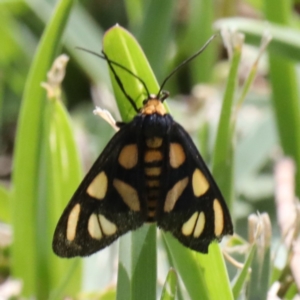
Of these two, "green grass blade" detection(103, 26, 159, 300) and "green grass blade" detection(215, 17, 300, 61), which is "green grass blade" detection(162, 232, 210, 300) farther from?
"green grass blade" detection(215, 17, 300, 61)

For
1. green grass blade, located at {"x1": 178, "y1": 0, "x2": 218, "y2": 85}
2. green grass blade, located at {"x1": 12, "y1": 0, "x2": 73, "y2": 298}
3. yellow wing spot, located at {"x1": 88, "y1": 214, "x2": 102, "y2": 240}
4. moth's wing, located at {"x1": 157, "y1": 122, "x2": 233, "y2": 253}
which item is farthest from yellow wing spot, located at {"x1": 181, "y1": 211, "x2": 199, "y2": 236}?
green grass blade, located at {"x1": 178, "y1": 0, "x2": 218, "y2": 85}

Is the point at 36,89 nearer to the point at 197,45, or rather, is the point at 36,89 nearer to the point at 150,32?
the point at 150,32

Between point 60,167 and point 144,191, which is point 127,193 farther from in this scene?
point 60,167

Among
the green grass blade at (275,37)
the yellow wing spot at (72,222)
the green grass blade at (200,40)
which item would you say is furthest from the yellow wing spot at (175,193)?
the green grass blade at (200,40)

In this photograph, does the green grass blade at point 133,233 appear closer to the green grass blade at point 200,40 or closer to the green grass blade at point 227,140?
the green grass blade at point 227,140

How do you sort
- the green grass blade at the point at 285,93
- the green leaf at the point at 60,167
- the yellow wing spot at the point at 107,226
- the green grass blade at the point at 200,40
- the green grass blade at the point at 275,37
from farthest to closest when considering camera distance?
1. the green grass blade at the point at 200,40
2. the green grass blade at the point at 285,93
3. the green grass blade at the point at 275,37
4. the green leaf at the point at 60,167
5. the yellow wing spot at the point at 107,226

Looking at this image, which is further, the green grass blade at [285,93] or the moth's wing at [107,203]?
the green grass blade at [285,93]

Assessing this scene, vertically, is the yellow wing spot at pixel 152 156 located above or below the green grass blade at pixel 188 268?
above
